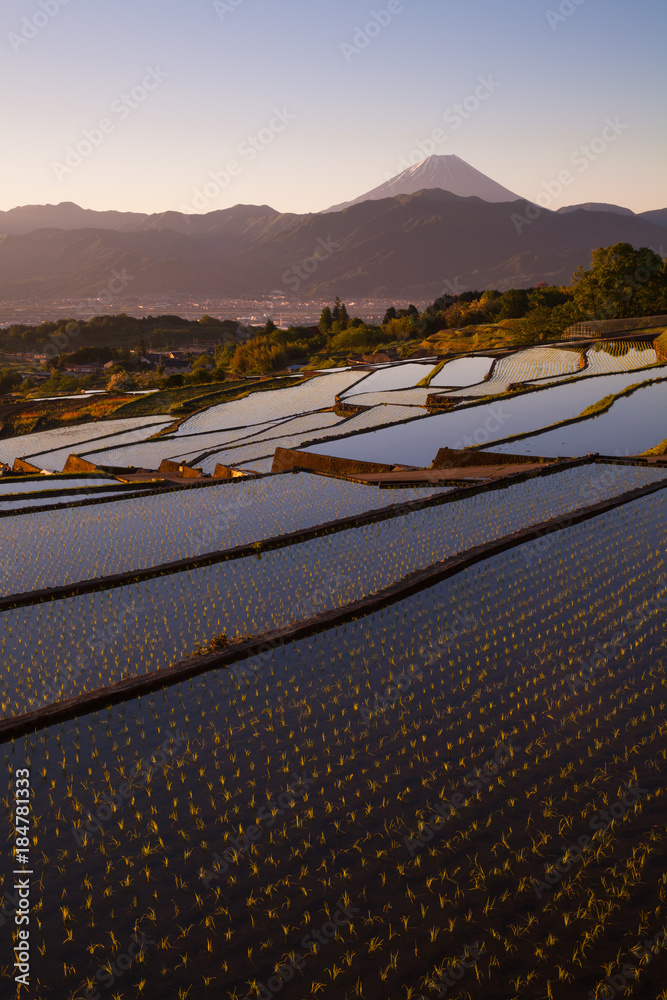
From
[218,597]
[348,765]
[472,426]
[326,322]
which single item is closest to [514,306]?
[326,322]

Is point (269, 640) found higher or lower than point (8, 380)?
lower

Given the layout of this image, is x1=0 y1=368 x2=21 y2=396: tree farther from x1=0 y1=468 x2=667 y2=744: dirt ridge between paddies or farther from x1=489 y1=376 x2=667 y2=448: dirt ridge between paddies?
Answer: x1=0 y1=468 x2=667 y2=744: dirt ridge between paddies

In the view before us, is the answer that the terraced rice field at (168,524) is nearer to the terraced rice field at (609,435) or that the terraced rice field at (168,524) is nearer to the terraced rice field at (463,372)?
the terraced rice field at (609,435)

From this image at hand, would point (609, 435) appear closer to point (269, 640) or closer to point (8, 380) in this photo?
point (269, 640)

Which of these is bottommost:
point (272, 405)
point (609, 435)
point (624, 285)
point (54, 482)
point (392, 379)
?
point (54, 482)

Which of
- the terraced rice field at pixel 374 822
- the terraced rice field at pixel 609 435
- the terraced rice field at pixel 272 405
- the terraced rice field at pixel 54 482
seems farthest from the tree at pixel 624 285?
the terraced rice field at pixel 374 822

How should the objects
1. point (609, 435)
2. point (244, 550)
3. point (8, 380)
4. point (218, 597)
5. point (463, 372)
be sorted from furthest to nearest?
point (8, 380) → point (463, 372) → point (609, 435) → point (244, 550) → point (218, 597)

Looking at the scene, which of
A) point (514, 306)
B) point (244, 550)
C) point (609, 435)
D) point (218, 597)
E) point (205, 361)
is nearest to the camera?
point (218, 597)

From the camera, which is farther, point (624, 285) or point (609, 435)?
point (624, 285)
